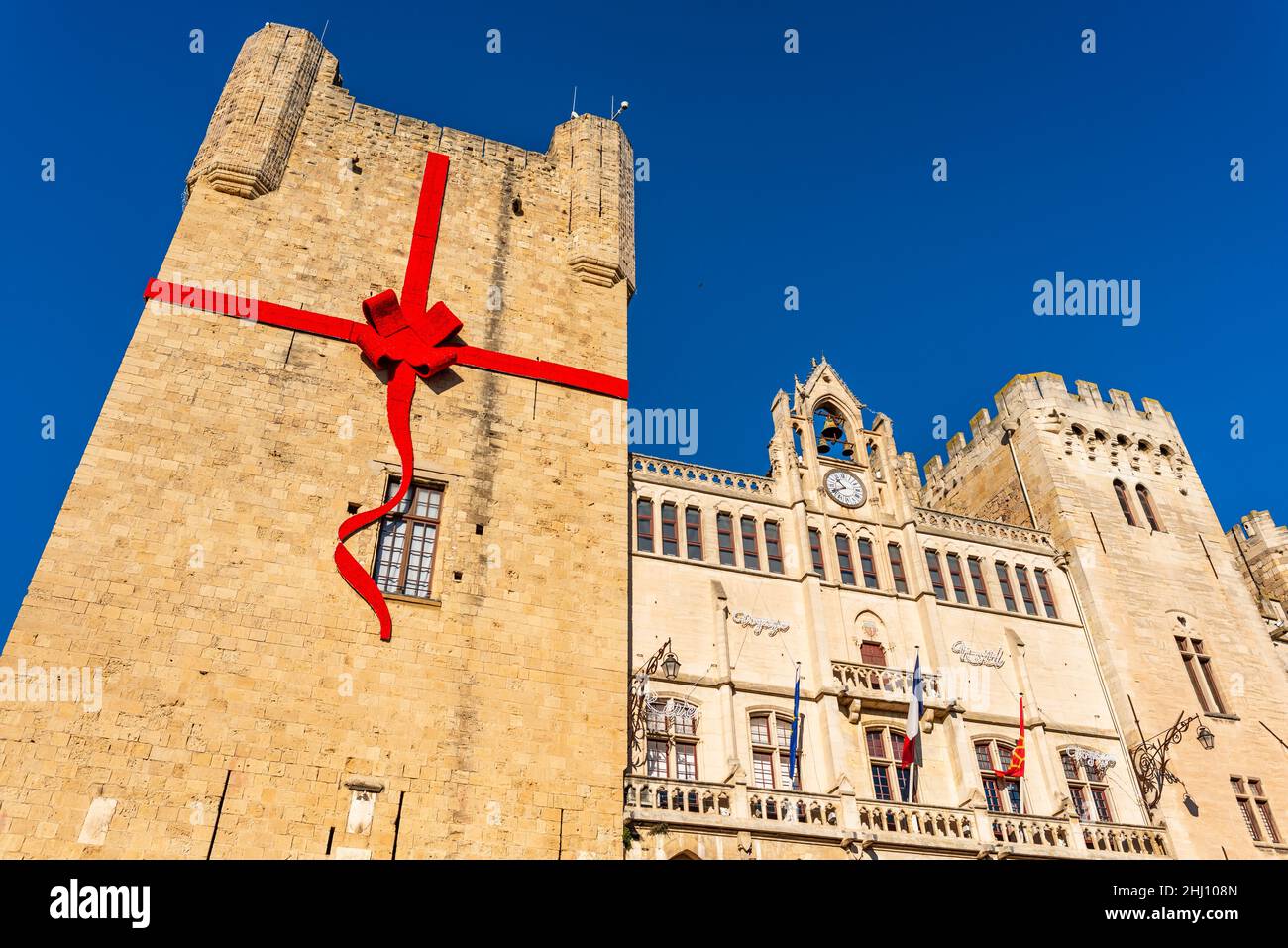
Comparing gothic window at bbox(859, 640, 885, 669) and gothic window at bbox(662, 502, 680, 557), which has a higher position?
gothic window at bbox(662, 502, 680, 557)

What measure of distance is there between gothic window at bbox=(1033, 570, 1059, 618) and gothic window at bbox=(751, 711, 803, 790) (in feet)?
31.5

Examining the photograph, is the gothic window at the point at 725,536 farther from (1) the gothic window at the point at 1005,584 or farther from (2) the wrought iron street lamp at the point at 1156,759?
(2) the wrought iron street lamp at the point at 1156,759

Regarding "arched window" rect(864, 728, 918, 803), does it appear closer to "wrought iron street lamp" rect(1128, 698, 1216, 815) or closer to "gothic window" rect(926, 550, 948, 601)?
"gothic window" rect(926, 550, 948, 601)

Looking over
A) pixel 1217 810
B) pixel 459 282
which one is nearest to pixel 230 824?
pixel 459 282

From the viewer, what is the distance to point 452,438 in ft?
59.9

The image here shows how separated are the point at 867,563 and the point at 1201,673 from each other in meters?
10.4

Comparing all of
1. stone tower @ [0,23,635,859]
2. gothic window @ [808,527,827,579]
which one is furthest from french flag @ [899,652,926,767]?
stone tower @ [0,23,635,859]

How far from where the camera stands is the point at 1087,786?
2338 cm

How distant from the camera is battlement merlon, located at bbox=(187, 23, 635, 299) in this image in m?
20.2

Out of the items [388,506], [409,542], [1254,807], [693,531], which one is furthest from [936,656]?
[388,506]

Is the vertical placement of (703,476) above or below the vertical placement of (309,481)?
above

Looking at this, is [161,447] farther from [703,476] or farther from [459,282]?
[703,476]

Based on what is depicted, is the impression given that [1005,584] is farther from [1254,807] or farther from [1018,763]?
[1254,807]
